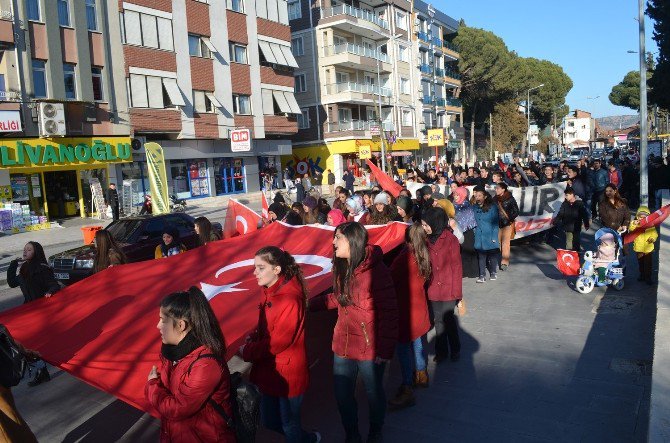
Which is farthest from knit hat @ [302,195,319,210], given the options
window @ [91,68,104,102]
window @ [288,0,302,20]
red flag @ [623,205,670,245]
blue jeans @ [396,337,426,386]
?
window @ [288,0,302,20]

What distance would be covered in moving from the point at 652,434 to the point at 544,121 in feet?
313

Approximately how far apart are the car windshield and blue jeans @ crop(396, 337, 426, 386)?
832 cm

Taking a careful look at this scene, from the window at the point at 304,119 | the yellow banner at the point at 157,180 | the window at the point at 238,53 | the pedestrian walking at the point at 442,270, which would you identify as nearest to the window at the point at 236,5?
the window at the point at 238,53

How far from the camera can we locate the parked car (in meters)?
11.4

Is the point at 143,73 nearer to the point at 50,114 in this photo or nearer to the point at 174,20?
the point at 174,20

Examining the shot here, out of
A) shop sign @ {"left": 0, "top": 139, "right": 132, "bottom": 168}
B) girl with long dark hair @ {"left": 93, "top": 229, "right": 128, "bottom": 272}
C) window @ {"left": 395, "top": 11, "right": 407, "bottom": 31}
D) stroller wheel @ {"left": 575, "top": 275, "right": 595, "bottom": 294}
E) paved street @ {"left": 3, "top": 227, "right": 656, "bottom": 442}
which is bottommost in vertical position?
paved street @ {"left": 3, "top": 227, "right": 656, "bottom": 442}

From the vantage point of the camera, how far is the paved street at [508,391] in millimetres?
4996

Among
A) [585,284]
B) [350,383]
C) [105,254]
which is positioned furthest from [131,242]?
[350,383]

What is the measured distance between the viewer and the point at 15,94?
23906 mm

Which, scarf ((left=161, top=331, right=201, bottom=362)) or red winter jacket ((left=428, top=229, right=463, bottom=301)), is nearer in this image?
scarf ((left=161, top=331, right=201, bottom=362))

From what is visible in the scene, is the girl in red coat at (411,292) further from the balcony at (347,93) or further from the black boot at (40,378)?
the balcony at (347,93)

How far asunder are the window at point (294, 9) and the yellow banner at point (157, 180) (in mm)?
29595

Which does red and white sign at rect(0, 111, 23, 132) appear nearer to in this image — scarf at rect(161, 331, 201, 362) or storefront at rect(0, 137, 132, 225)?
storefront at rect(0, 137, 132, 225)

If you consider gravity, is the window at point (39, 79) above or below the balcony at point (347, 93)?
below
